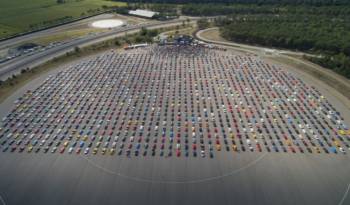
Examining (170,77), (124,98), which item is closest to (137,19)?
(170,77)

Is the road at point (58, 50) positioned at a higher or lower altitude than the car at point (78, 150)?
higher

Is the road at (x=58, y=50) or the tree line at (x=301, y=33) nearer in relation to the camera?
the road at (x=58, y=50)

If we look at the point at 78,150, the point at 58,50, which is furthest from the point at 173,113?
the point at 58,50

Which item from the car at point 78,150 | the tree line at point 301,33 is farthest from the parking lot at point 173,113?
the tree line at point 301,33

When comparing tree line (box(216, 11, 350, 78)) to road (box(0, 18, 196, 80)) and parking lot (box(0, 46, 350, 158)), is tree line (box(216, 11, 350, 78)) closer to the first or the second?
parking lot (box(0, 46, 350, 158))

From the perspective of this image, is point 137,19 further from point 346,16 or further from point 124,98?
point 346,16

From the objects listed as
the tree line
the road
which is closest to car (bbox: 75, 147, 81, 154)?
the road

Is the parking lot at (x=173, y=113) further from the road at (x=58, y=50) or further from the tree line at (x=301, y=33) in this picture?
the tree line at (x=301, y=33)
